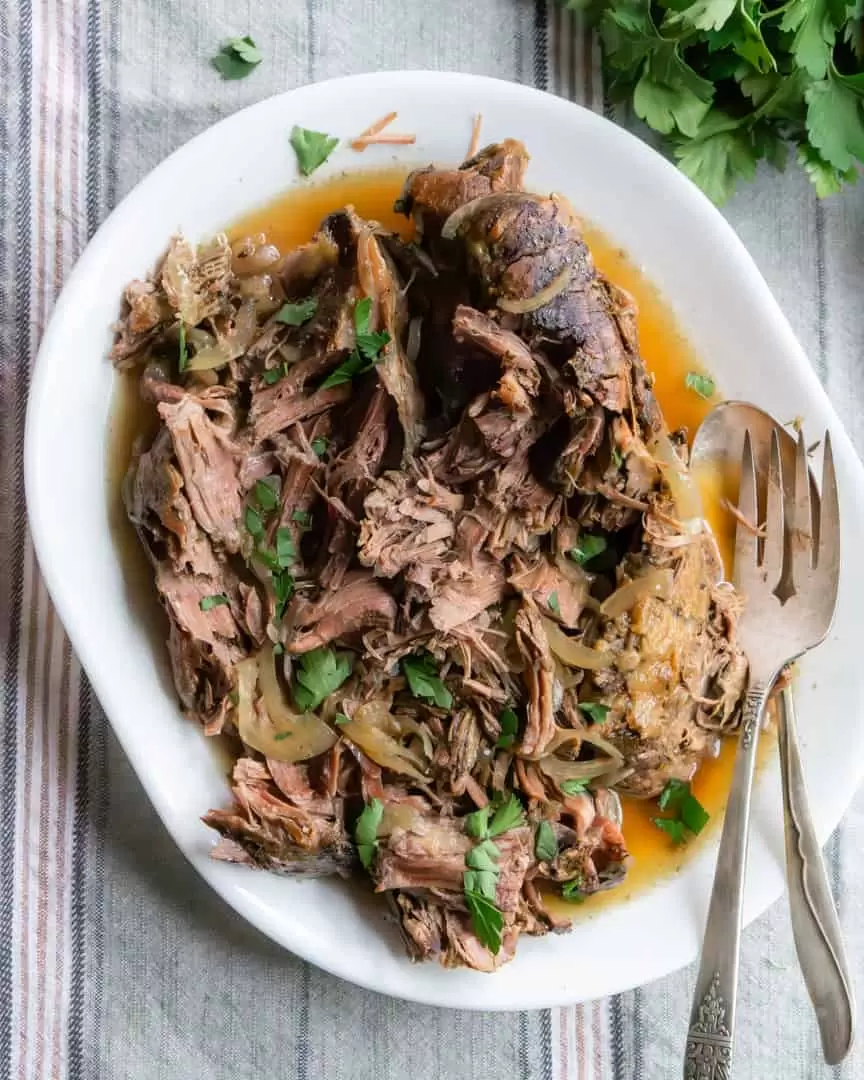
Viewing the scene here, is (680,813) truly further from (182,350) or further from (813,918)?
(182,350)

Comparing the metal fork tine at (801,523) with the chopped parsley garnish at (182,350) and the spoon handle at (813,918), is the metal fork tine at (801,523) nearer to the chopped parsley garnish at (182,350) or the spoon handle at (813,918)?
the spoon handle at (813,918)

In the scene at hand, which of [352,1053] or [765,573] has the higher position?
[765,573]

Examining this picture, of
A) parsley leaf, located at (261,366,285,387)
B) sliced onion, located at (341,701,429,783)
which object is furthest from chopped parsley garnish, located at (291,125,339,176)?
sliced onion, located at (341,701,429,783)

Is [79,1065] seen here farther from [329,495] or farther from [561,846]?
[329,495]

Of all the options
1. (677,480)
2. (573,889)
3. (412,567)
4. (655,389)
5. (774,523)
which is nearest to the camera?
(412,567)

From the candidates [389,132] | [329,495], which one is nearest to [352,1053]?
[329,495]

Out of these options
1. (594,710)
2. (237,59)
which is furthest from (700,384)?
(237,59)
